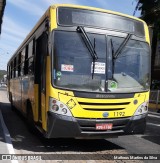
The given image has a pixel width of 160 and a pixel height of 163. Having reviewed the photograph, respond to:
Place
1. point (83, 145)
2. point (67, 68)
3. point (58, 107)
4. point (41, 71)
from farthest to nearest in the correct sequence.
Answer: point (83, 145) < point (41, 71) < point (67, 68) < point (58, 107)

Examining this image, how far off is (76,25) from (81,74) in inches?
43.9

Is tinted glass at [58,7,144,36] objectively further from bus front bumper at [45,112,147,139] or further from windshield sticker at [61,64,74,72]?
bus front bumper at [45,112,147,139]

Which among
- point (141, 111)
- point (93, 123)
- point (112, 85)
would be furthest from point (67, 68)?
point (141, 111)

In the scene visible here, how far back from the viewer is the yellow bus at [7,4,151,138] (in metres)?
8.21

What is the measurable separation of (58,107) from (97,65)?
1.29 metres

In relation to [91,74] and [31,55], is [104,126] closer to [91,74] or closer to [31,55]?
[91,74]

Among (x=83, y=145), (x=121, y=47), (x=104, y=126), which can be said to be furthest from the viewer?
(x=83, y=145)

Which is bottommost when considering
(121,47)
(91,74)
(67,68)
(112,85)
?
(112,85)

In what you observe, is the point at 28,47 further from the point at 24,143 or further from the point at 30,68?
the point at 24,143

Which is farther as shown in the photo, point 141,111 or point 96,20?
point 141,111

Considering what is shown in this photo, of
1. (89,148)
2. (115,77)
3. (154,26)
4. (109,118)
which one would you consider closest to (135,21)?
(115,77)

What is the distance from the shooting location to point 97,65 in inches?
334

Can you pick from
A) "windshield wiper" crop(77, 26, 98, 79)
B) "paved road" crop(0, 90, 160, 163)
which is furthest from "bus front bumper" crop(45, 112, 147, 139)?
"windshield wiper" crop(77, 26, 98, 79)

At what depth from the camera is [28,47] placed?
11.7 meters
